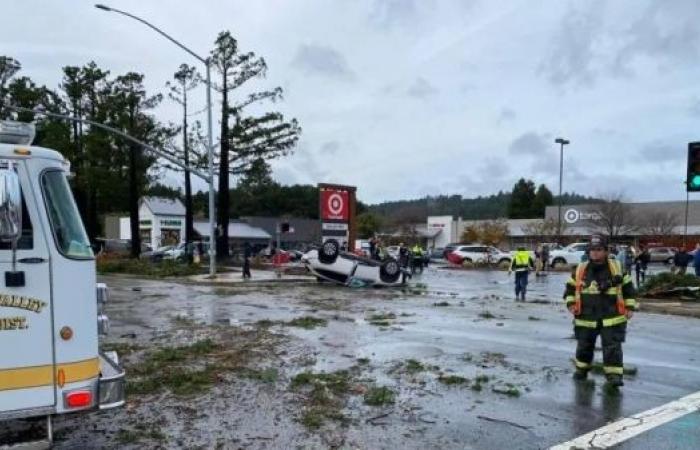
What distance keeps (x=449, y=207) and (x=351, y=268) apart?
4790 inches

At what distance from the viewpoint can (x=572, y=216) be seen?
76688 millimetres

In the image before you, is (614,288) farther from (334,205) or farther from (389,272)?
(334,205)

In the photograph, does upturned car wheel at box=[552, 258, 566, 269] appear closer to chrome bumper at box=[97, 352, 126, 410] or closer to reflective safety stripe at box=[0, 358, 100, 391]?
chrome bumper at box=[97, 352, 126, 410]

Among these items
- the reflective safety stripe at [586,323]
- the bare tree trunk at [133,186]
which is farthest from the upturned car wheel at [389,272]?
the bare tree trunk at [133,186]

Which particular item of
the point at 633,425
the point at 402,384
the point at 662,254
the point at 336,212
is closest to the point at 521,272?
the point at 336,212

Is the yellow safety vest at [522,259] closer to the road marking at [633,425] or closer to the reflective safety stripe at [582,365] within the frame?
the reflective safety stripe at [582,365]

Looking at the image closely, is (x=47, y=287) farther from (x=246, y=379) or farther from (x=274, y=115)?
(x=274, y=115)

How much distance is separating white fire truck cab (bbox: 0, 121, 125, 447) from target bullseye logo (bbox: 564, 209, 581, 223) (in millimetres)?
75325

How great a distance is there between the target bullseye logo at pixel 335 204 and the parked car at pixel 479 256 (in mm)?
20927

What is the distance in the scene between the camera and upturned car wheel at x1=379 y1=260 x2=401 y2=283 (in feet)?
83.7

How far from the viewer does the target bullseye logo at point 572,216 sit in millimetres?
76344

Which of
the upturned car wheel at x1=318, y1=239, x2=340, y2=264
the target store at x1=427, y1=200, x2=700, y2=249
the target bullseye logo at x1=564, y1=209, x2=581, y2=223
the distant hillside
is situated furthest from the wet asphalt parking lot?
the distant hillside

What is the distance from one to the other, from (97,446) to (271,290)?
18163 mm

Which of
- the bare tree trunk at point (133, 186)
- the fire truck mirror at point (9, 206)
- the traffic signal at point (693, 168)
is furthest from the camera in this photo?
the bare tree trunk at point (133, 186)
